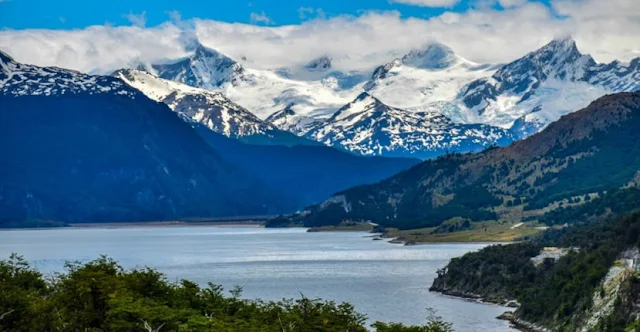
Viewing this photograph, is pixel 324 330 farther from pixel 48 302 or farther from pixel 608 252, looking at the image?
pixel 608 252

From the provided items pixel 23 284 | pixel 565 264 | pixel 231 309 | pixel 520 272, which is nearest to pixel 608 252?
pixel 565 264

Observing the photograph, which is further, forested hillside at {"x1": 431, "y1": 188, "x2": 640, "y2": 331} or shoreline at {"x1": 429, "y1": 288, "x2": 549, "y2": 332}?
shoreline at {"x1": 429, "y1": 288, "x2": 549, "y2": 332}

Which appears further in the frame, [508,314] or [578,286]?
[508,314]

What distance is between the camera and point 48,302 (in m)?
94.5

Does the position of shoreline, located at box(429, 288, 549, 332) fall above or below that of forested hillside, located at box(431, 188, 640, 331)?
below

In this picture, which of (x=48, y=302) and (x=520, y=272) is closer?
(x=48, y=302)

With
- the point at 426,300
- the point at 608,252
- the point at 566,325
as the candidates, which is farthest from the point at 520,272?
the point at 566,325

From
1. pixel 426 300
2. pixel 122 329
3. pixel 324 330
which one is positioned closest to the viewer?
pixel 122 329

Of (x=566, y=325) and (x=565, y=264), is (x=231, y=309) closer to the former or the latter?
(x=566, y=325)

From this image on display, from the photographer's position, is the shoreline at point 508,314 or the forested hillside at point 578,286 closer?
the forested hillside at point 578,286

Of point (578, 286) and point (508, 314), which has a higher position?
point (578, 286)

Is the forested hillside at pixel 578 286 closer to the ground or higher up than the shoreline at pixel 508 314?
higher up

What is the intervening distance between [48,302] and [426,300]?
10123 centimetres

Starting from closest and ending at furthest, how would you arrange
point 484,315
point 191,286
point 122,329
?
point 122,329 < point 191,286 < point 484,315
